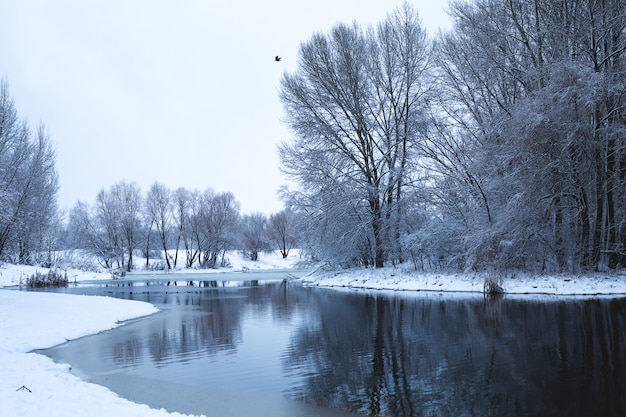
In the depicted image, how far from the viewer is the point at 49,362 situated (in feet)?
30.0

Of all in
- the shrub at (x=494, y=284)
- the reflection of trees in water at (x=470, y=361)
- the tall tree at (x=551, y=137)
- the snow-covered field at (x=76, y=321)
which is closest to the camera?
the snow-covered field at (x=76, y=321)

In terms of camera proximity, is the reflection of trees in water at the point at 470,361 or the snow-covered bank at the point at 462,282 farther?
the snow-covered bank at the point at 462,282

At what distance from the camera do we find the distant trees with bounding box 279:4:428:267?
29.7m

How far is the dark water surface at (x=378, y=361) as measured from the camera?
263 inches

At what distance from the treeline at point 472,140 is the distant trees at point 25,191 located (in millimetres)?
15779

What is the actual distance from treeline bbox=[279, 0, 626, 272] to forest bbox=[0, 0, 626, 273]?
0.09 m

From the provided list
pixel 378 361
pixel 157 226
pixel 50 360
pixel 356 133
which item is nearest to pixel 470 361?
pixel 378 361

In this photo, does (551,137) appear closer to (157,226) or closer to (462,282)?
(462,282)

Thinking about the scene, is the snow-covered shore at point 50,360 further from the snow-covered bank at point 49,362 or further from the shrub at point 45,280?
the shrub at point 45,280

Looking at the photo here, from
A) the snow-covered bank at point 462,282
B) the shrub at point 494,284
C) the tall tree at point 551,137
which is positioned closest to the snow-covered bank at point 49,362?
the snow-covered bank at point 462,282

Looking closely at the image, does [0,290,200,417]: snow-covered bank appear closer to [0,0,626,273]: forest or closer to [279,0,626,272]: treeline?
[0,0,626,273]: forest

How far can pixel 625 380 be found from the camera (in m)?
7.24

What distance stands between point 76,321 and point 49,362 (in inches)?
220

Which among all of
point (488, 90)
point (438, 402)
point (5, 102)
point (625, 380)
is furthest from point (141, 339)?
point (488, 90)
